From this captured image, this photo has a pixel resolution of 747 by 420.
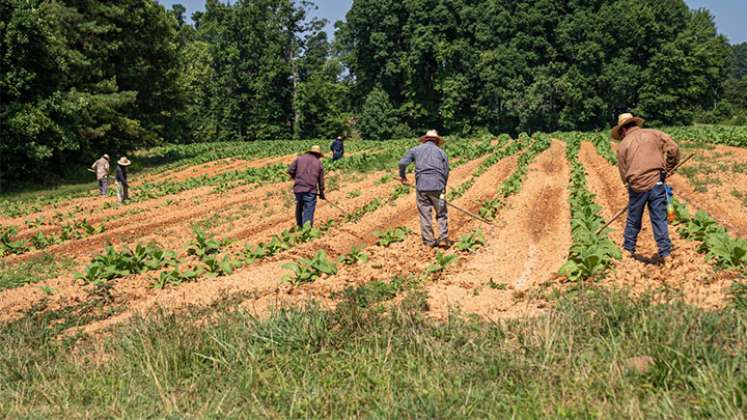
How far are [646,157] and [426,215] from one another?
371cm

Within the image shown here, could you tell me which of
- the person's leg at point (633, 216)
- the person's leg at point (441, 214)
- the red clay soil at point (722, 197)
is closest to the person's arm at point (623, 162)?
the person's leg at point (633, 216)

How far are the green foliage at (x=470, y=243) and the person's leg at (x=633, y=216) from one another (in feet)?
8.43

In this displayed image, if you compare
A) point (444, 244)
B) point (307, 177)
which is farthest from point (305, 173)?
point (444, 244)

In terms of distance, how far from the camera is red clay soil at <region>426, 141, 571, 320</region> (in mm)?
6582

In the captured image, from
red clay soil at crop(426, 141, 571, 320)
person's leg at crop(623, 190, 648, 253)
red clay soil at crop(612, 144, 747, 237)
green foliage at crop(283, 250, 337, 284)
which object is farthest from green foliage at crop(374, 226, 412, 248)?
red clay soil at crop(612, 144, 747, 237)

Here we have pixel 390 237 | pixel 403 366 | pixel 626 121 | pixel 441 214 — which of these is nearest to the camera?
pixel 403 366

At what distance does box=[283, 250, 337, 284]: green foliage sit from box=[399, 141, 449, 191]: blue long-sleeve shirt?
7.92ft

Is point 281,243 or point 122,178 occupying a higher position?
point 122,178

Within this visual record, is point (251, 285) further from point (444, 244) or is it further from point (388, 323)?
point (444, 244)

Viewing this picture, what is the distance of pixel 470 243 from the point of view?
33.0 feet

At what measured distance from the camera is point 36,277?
1041 centimetres

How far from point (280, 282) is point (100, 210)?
43.5 ft

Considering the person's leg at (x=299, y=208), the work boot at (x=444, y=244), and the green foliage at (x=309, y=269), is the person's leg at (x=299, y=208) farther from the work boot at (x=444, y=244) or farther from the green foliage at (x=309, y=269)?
the green foliage at (x=309, y=269)

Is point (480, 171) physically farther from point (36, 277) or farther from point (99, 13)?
point (99, 13)
